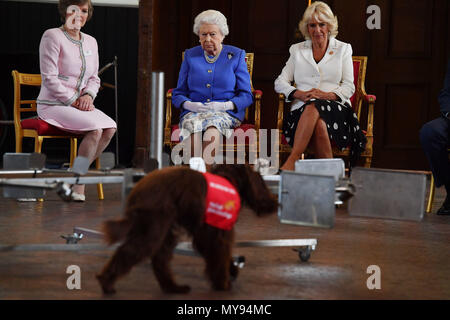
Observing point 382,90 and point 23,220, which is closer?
point 23,220

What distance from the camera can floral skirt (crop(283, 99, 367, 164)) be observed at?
14.2 feet

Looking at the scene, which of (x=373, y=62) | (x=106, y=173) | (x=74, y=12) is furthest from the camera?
(x=373, y=62)

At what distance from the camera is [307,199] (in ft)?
7.15

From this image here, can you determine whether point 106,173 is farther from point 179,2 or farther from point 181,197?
point 179,2

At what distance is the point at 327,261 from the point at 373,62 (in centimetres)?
405

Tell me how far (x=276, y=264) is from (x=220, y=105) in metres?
1.83

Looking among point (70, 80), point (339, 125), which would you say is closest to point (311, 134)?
point (339, 125)

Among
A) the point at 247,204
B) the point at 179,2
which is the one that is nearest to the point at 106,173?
the point at 247,204

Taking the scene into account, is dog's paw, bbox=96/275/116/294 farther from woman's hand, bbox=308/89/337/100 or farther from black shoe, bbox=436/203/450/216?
black shoe, bbox=436/203/450/216

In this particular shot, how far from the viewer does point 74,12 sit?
417cm

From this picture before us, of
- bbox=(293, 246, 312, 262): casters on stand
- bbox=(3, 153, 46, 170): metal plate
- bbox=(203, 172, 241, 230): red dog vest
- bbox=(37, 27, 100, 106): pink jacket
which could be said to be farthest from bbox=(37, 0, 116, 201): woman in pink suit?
bbox=(203, 172, 241, 230): red dog vest

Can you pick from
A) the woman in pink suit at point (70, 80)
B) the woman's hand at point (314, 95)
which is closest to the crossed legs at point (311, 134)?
the woman's hand at point (314, 95)

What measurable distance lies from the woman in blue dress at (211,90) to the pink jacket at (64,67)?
1.90ft

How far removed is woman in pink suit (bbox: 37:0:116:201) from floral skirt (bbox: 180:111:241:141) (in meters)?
0.49
